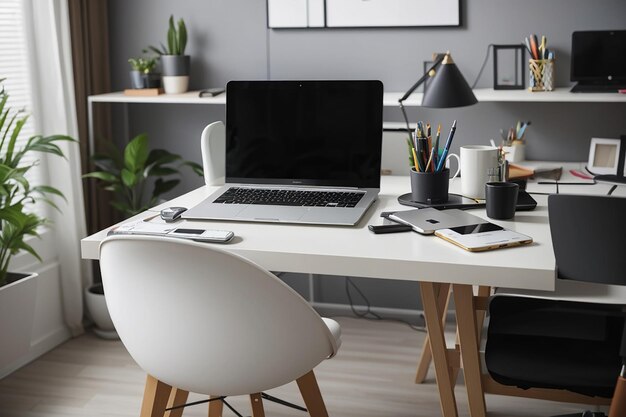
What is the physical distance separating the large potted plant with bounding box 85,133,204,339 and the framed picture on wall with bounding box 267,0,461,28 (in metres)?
0.76

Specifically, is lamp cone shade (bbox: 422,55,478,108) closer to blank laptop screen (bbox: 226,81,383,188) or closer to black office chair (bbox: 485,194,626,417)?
blank laptop screen (bbox: 226,81,383,188)

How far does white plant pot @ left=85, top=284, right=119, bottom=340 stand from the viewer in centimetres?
329

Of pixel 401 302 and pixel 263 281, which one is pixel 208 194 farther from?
pixel 401 302

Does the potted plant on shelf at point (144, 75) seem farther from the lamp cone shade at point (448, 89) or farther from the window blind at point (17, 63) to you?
the lamp cone shade at point (448, 89)

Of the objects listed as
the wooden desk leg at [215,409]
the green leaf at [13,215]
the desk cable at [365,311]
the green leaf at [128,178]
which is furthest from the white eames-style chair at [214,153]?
the desk cable at [365,311]

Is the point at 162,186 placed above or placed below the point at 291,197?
below

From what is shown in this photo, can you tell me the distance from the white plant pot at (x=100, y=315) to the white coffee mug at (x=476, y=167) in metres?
1.80

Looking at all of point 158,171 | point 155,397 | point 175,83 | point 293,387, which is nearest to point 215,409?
point 155,397

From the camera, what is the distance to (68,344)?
328 centimetres

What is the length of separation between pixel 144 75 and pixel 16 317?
122 centimetres

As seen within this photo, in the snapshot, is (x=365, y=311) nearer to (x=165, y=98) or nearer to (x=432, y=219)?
(x=165, y=98)

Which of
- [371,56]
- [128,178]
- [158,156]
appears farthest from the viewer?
[158,156]

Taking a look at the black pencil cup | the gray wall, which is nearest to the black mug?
the black pencil cup

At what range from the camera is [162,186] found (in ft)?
11.5
